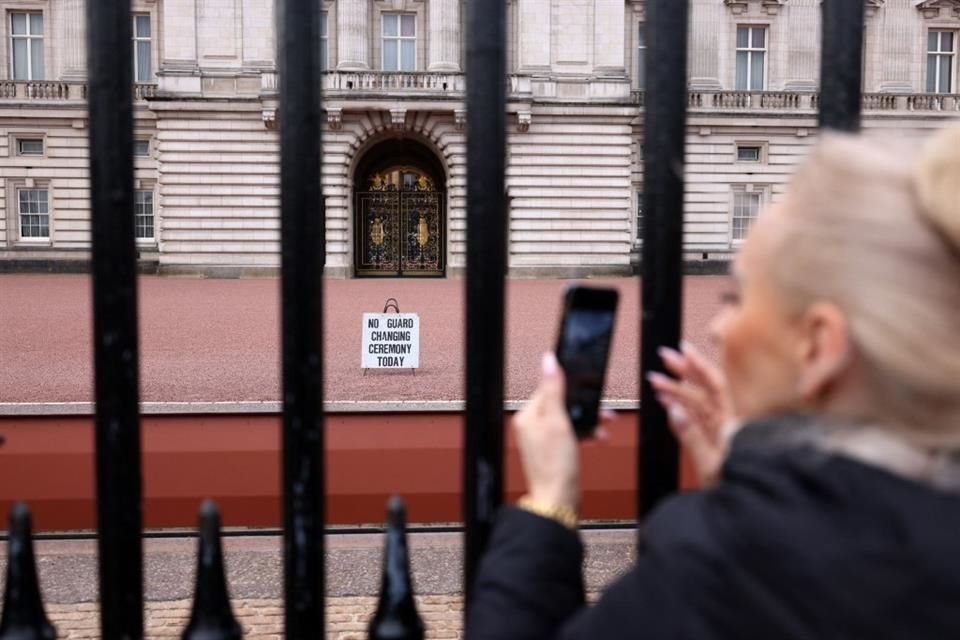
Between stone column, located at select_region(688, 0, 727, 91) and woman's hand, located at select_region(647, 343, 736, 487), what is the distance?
3003 centimetres

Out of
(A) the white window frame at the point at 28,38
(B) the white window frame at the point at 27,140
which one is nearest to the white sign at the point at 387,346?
(B) the white window frame at the point at 27,140

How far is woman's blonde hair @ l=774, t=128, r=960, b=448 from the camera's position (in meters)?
0.77

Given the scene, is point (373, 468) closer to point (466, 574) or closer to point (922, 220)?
point (466, 574)

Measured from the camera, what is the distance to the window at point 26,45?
29.5 m

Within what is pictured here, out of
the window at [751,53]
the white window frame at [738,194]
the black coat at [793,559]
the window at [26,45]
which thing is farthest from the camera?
the window at [751,53]

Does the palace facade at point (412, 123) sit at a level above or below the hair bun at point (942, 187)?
above

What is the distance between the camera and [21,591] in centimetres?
115

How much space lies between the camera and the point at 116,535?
1.17 m

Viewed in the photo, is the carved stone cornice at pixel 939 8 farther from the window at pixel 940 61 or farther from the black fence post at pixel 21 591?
the black fence post at pixel 21 591

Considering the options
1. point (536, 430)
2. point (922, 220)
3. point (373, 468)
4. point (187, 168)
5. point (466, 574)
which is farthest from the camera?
point (187, 168)

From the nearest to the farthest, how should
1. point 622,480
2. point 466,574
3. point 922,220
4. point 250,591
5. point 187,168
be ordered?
point 922,220
point 466,574
point 250,591
point 622,480
point 187,168

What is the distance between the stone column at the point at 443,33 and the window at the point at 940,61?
51.6ft

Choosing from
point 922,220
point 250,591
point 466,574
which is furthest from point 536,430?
point 250,591

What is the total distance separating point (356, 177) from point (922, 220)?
96.2 feet
